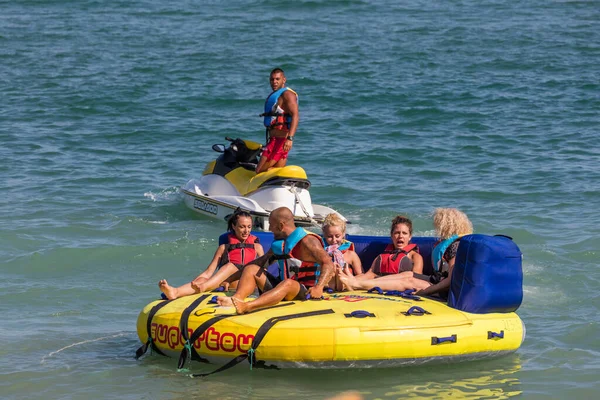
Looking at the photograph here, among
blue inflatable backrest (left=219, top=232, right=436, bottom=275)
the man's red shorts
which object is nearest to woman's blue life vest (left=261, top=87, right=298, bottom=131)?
the man's red shorts

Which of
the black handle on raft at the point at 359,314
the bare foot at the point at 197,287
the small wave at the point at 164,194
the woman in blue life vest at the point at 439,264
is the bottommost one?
the black handle on raft at the point at 359,314

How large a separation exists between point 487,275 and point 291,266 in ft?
4.45

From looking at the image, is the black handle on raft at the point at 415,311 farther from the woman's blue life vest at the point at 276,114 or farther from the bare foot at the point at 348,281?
the woman's blue life vest at the point at 276,114

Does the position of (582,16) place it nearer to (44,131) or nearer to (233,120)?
(233,120)

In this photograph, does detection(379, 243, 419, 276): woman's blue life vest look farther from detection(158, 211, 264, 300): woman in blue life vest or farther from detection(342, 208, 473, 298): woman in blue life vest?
detection(158, 211, 264, 300): woman in blue life vest

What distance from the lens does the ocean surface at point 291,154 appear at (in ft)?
22.5

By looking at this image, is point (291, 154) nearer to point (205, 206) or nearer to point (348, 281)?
point (205, 206)

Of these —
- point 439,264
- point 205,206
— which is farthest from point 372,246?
point 205,206

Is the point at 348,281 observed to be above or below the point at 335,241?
below

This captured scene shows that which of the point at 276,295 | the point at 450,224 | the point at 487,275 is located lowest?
the point at 276,295

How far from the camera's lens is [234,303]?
6418mm

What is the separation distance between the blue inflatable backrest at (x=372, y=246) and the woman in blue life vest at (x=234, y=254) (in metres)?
0.16

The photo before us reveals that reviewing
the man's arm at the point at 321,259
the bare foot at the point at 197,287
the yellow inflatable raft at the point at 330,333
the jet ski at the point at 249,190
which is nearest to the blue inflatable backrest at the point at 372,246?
the bare foot at the point at 197,287

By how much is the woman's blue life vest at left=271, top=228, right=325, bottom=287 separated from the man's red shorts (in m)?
3.61
